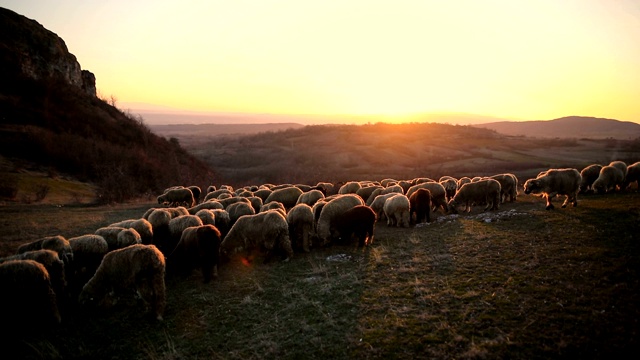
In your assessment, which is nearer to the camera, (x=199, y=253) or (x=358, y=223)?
(x=199, y=253)

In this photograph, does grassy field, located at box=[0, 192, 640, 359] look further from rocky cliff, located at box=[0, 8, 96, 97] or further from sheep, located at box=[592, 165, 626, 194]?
rocky cliff, located at box=[0, 8, 96, 97]

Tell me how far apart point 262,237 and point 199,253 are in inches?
85.2

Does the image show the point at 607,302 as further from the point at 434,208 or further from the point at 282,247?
the point at 434,208

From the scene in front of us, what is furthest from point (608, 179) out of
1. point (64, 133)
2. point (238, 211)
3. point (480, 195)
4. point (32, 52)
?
point (32, 52)

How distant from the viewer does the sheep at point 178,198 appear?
25000mm

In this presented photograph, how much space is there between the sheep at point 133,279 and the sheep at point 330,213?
20.5ft

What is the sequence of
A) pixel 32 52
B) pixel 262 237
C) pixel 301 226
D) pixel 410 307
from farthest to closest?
pixel 32 52
pixel 301 226
pixel 262 237
pixel 410 307

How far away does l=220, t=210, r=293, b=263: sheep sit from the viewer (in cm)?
1148

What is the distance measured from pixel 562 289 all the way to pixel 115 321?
10198mm

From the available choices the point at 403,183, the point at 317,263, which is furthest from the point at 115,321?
the point at 403,183

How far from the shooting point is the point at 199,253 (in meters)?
10.2

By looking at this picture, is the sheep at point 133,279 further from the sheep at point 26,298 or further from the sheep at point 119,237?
the sheep at point 119,237

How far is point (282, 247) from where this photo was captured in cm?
1161

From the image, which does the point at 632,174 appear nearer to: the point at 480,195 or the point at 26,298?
the point at 480,195
